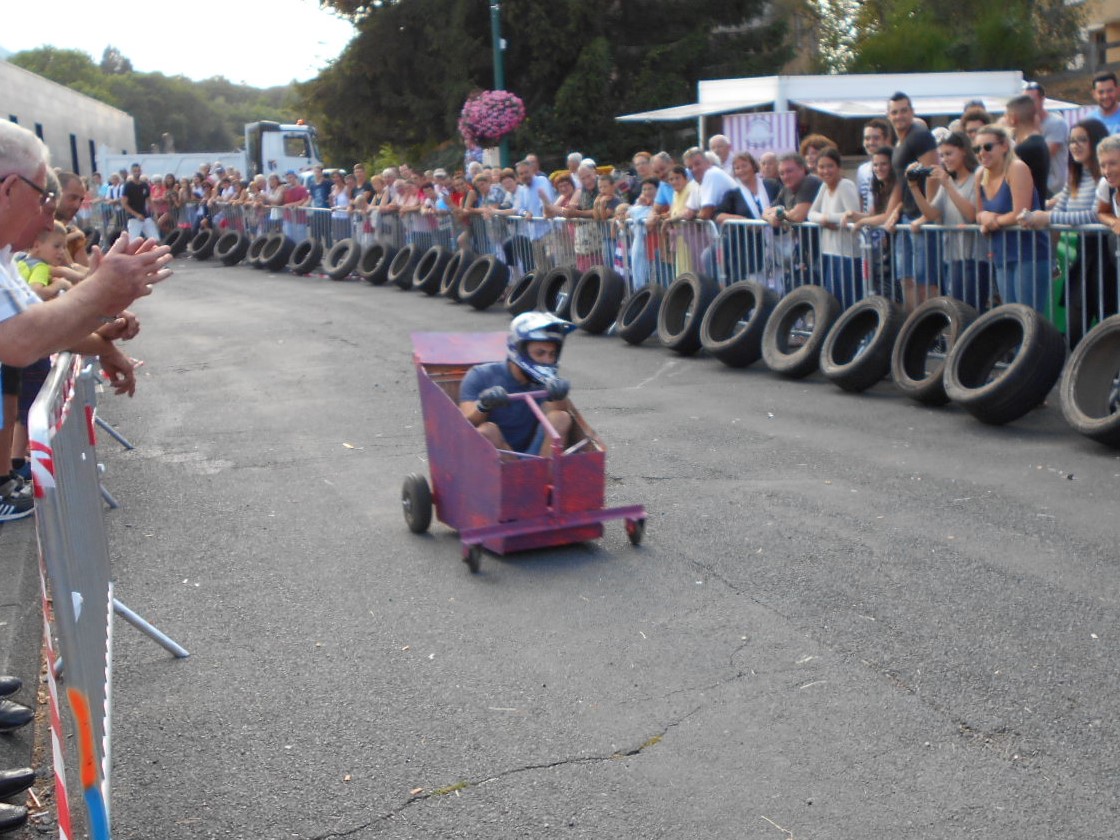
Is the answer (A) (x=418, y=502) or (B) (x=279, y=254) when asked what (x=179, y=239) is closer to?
(B) (x=279, y=254)

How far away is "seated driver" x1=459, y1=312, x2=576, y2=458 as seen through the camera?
260 inches

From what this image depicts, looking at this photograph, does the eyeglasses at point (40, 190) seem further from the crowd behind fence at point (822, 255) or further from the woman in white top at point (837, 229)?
the woman in white top at point (837, 229)

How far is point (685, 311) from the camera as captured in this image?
1312cm

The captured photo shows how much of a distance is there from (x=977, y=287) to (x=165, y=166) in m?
38.8

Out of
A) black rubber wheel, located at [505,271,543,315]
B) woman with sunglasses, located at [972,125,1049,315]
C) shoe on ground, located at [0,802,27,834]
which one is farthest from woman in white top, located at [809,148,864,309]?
shoe on ground, located at [0,802,27,834]

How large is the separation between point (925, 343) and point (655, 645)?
569 cm

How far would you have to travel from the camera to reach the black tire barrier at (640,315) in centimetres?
1342

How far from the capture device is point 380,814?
12.5ft

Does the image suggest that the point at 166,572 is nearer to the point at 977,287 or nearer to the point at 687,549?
the point at 687,549

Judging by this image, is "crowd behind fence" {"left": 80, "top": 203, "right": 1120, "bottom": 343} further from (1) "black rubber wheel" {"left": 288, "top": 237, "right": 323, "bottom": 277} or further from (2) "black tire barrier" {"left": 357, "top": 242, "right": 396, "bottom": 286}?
(1) "black rubber wheel" {"left": 288, "top": 237, "right": 323, "bottom": 277}

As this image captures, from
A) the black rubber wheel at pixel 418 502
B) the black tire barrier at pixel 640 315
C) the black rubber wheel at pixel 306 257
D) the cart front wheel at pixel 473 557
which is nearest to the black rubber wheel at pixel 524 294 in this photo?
the black tire barrier at pixel 640 315

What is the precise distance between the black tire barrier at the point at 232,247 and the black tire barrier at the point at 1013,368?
789 inches

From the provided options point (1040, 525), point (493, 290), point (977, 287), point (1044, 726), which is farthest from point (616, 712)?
point (493, 290)

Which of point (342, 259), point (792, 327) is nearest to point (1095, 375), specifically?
point (792, 327)
